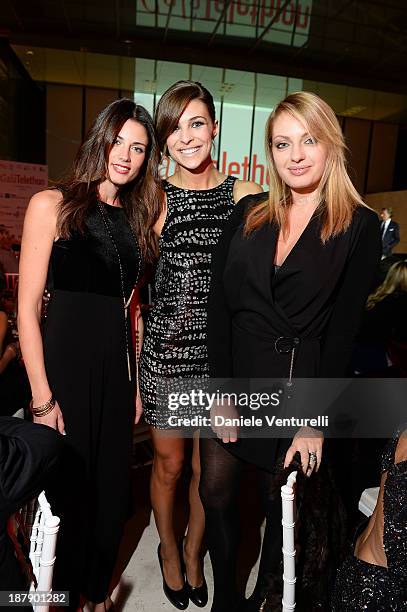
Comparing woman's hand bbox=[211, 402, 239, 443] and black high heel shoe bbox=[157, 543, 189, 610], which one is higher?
woman's hand bbox=[211, 402, 239, 443]

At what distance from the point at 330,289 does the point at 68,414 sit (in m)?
0.89

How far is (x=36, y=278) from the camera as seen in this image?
142 cm

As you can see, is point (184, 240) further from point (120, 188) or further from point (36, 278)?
point (36, 278)

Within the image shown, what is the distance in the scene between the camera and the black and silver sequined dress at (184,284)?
1.64m

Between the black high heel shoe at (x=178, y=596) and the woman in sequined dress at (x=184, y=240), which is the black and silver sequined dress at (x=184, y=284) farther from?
the black high heel shoe at (x=178, y=596)

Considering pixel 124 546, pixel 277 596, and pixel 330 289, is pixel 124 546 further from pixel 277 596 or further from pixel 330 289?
pixel 330 289

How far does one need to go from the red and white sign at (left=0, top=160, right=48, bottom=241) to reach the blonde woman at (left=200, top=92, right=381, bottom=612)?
3.41 metres

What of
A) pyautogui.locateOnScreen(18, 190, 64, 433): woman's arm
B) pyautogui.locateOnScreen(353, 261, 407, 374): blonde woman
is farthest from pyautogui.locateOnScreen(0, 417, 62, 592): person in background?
pyautogui.locateOnScreen(353, 261, 407, 374): blonde woman

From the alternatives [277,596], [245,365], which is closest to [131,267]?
[245,365]

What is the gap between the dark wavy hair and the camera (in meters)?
1.44

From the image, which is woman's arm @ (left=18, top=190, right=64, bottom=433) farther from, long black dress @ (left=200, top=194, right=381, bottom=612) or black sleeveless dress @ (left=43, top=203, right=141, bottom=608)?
long black dress @ (left=200, top=194, right=381, bottom=612)

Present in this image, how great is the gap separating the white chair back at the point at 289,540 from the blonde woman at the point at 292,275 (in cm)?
24

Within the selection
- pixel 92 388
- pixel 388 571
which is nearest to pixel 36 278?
pixel 92 388

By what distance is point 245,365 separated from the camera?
1.47 m
